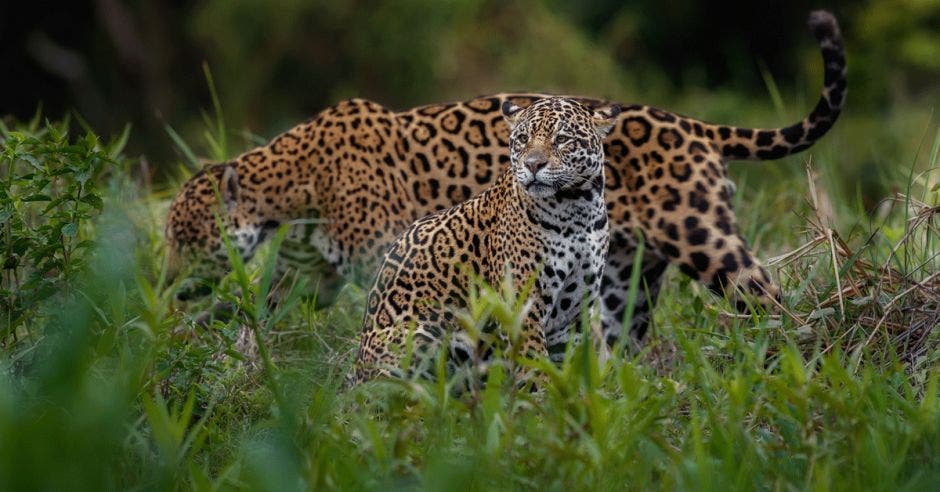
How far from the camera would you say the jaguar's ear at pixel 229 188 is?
7.43 m

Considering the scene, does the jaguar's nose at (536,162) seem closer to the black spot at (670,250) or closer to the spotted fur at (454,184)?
the spotted fur at (454,184)

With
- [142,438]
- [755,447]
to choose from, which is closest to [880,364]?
[755,447]

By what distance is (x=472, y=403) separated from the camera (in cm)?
440

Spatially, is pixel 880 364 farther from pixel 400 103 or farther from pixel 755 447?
pixel 400 103

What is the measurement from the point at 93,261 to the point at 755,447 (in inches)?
108

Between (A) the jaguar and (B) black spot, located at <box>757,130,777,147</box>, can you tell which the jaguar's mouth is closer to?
(A) the jaguar

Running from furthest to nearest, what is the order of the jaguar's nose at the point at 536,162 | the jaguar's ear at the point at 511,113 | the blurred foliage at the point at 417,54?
1. the blurred foliage at the point at 417,54
2. the jaguar's ear at the point at 511,113
3. the jaguar's nose at the point at 536,162

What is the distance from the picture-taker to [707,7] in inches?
973

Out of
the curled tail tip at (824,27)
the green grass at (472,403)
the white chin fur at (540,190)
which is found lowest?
the green grass at (472,403)

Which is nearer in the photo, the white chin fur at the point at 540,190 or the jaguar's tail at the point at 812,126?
the white chin fur at the point at 540,190

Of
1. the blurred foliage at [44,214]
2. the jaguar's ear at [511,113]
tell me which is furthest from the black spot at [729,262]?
the blurred foliage at [44,214]

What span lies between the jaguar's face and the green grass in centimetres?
76

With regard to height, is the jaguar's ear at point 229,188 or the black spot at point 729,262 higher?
the jaguar's ear at point 229,188

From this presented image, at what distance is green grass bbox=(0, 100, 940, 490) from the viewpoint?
409cm
